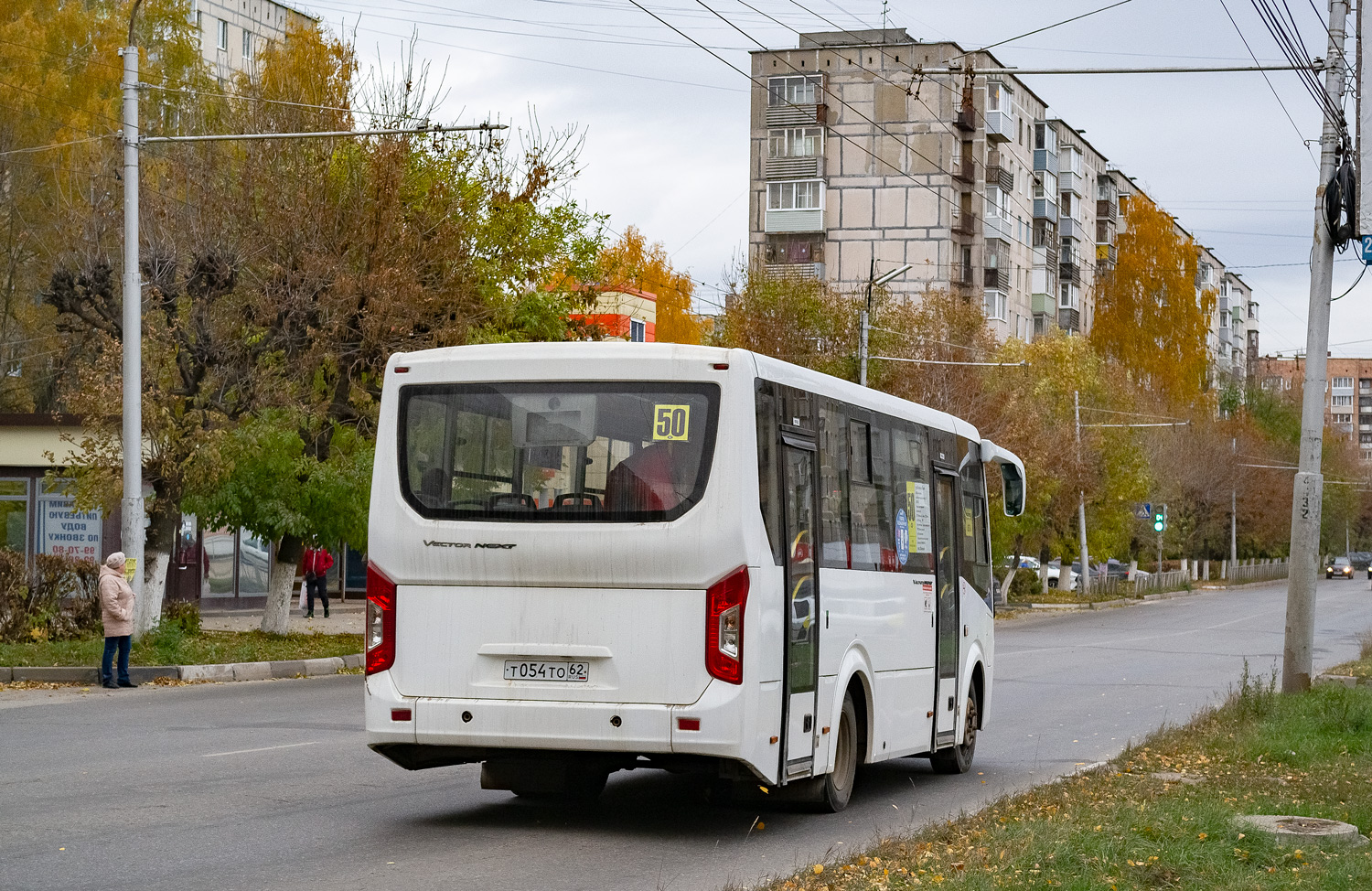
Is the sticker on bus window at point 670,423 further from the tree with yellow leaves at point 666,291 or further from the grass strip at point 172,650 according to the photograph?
the tree with yellow leaves at point 666,291

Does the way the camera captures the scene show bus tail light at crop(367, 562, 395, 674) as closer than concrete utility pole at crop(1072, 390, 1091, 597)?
Yes

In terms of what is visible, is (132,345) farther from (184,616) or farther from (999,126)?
(999,126)

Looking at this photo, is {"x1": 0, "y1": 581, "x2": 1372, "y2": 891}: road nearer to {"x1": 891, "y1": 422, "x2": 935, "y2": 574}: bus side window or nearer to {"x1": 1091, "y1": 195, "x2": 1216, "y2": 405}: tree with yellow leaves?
{"x1": 891, "y1": 422, "x2": 935, "y2": 574}: bus side window

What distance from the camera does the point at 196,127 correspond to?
36.5 meters

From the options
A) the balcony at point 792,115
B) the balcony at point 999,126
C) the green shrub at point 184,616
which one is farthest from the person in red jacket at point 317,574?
the balcony at point 999,126

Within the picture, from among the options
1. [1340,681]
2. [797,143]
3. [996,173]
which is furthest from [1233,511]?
[1340,681]

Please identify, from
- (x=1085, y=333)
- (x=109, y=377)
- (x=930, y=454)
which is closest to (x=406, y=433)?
(x=930, y=454)

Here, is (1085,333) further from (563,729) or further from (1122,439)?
(563,729)

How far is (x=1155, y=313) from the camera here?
8988 centimetres

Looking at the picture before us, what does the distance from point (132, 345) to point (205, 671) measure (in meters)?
4.23

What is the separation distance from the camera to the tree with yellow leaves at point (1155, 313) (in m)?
89.6

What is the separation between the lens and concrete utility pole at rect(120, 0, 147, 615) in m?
21.5

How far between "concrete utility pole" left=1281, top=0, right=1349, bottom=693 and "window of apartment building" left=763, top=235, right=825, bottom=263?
56.9 metres

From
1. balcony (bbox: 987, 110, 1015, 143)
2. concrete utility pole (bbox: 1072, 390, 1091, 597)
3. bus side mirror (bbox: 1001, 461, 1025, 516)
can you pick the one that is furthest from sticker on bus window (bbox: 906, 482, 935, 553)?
balcony (bbox: 987, 110, 1015, 143)
